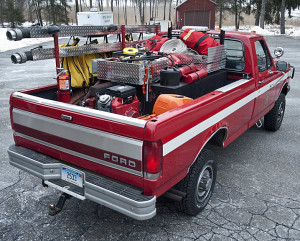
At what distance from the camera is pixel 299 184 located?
166 inches

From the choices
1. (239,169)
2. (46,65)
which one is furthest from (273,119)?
(46,65)

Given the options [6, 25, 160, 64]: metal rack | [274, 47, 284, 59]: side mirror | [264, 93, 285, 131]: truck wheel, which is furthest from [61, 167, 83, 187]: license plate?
[274, 47, 284, 59]: side mirror

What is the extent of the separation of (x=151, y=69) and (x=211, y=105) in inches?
40.5

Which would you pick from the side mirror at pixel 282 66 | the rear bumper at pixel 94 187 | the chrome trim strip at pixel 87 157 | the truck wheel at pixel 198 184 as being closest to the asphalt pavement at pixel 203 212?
the truck wheel at pixel 198 184

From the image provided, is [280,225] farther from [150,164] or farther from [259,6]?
[259,6]

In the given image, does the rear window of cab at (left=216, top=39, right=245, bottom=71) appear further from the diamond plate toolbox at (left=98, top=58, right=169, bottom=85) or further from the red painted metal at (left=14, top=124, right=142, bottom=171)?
the red painted metal at (left=14, top=124, right=142, bottom=171)

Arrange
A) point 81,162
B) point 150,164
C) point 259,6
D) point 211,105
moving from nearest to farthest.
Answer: point 150,164
point 81,162
point 211,105
point 259,6

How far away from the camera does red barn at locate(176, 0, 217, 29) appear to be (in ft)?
104

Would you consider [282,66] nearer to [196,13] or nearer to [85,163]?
[85,163]

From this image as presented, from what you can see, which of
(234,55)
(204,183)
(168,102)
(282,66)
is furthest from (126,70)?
(282,66)

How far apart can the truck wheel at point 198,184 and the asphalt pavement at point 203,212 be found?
17 cm

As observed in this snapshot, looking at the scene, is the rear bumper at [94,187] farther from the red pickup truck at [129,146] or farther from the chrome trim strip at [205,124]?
the chrome trim strip at [205,124]

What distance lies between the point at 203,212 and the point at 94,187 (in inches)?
57.2

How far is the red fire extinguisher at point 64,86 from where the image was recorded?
386 centimetres
